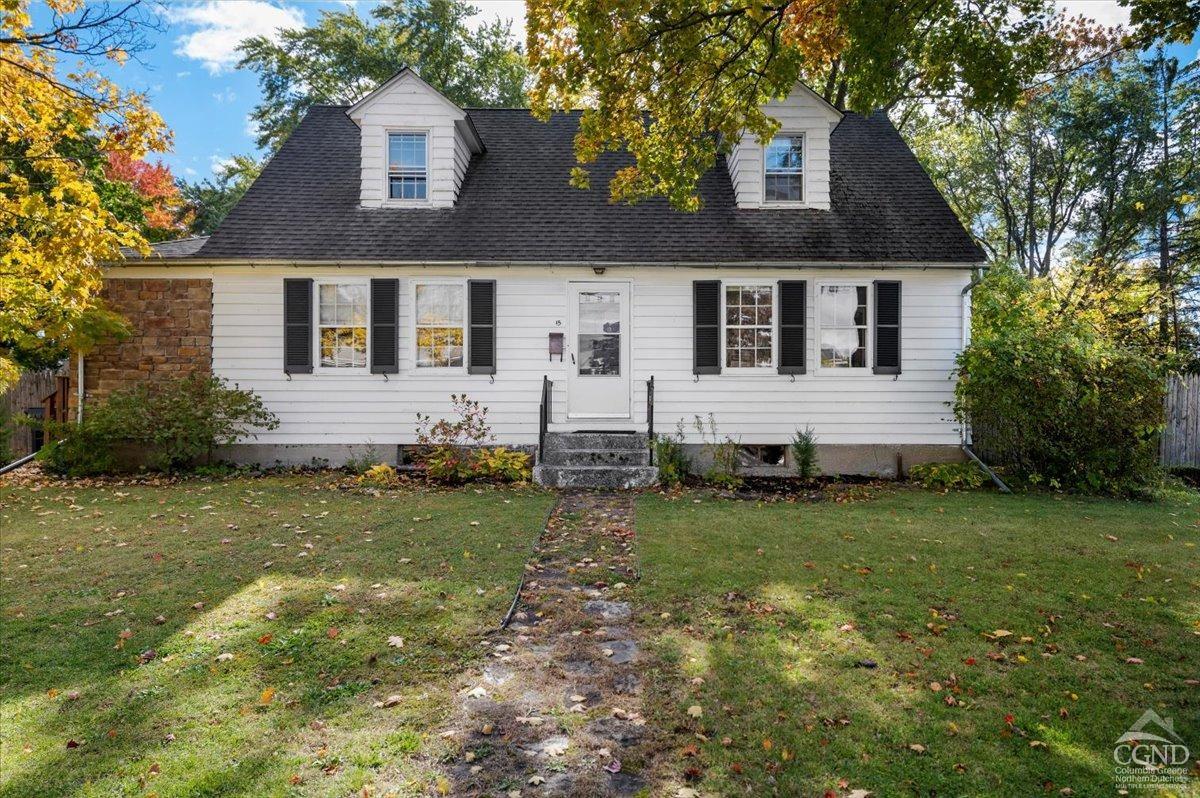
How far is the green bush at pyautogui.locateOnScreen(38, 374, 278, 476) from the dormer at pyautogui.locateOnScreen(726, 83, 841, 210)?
939 centimetres

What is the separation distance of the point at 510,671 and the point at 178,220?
97.8 ft

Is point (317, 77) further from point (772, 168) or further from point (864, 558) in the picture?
point (864, 558)

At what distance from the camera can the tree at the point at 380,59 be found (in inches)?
843

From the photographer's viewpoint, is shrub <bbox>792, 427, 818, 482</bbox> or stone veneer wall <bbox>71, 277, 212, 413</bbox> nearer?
shrub <bbox>792, 427, 818, 482</bbox>

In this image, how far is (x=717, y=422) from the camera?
35.2ft

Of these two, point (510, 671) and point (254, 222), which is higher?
point (254, 222)

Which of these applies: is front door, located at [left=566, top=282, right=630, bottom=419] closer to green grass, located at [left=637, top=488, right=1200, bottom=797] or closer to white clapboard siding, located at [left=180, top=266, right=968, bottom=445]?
white clapboard siding, located at [left=180, top=266, right=968, bottom=445]

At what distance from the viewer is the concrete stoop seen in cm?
956

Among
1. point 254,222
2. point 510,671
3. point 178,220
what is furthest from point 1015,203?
point 178,220

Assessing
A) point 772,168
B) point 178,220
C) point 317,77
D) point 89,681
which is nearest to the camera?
point 89,681

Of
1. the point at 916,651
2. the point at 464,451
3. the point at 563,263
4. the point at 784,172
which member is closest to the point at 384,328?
the point at 464,451

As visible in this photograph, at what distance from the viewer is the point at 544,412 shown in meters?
10.3

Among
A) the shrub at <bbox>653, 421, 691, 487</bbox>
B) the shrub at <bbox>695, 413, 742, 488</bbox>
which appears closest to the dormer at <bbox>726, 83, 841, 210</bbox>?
the shrub at <bbox>695, 413, 742, 488</bbox>

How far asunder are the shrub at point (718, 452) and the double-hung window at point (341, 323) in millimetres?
5981
